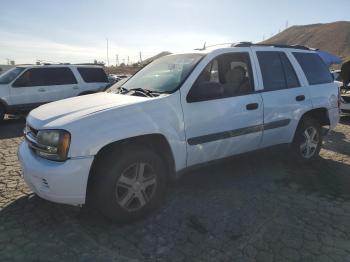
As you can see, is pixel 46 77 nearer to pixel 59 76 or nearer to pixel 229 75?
pixel 59 76

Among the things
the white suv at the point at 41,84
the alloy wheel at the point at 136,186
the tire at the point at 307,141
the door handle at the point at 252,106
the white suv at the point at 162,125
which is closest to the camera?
the white suv at the point at 162,125

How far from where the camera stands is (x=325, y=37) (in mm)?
106125

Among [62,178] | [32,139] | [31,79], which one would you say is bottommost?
[62,178]

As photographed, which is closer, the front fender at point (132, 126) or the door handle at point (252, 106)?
the front fender at point (132, 126)

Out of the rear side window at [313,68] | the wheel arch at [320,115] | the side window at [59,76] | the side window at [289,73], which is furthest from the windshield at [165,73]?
the side window at [59,76]

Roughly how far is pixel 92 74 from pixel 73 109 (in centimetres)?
864

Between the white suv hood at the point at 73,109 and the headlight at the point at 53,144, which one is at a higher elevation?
the white suv hood at the point at 73,109

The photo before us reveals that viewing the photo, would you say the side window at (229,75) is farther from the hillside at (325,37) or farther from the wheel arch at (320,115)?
the hillside at (325,37)

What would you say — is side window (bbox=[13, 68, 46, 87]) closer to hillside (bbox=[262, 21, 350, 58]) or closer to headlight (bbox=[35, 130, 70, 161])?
headlight (bbox=[35, 130, 70, 161])

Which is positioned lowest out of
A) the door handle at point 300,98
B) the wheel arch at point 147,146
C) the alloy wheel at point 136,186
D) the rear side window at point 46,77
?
the alloy wheel at point 136,186

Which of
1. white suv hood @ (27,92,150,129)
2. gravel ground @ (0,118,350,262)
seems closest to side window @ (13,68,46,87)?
gravel ground @ (0,118,350,262)

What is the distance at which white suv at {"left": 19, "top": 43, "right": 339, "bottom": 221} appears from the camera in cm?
334

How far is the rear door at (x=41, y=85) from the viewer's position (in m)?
10.7

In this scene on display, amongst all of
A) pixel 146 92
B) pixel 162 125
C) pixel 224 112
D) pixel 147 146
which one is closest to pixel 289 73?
pixel 224 112
